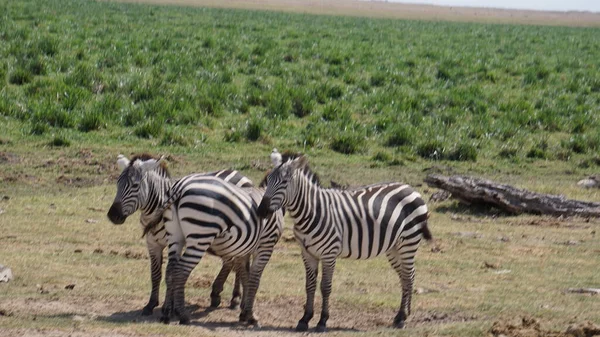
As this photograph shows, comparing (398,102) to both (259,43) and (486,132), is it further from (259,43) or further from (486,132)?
(259,43)

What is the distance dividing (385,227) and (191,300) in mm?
1963

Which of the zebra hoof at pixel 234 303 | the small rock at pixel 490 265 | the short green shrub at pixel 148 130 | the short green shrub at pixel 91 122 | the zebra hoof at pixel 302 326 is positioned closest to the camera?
the zebra hoof at pixel 302 326

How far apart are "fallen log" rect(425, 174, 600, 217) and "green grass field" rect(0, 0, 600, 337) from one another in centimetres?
23

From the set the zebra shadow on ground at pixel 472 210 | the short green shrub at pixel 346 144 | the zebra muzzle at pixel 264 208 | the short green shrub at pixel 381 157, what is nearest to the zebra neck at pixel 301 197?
the zebra muzzle at pixel 264 208

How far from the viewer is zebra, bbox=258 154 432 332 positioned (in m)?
8.72

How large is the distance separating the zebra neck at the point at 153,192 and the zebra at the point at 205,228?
8 centimetres

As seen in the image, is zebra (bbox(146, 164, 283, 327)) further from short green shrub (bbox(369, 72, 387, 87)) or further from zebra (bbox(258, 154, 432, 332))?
short green shrub (bbox(369, 72, 387, 87))

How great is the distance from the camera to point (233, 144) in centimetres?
1877

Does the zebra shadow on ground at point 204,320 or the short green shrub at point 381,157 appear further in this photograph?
the short green shrub at point 381,157

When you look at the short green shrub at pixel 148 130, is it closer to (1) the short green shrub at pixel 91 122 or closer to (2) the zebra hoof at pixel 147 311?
(1) the short green shrub at pixel 91 122

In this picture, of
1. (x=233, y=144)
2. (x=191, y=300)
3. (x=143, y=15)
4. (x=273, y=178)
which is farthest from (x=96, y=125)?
(x=143, y=15)

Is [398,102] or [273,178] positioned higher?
[273,178]

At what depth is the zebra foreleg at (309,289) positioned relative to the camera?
8.84 meters

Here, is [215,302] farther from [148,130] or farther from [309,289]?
[148,130]
